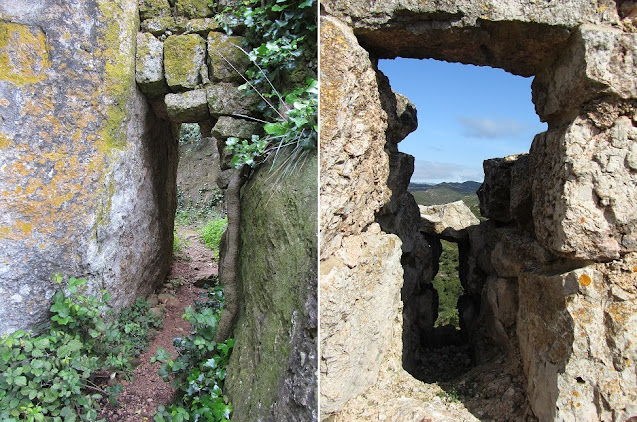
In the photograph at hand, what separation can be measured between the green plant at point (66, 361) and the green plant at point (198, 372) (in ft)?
1.00

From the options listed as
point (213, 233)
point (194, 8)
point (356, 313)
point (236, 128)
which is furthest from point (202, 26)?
point (213, 233)

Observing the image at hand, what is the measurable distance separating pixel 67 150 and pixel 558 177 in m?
2.61

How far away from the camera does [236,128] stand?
284cm

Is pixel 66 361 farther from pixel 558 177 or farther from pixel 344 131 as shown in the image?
pixel 558 177

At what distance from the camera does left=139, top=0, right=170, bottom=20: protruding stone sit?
9.84 ft

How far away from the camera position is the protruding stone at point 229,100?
286 centimetres

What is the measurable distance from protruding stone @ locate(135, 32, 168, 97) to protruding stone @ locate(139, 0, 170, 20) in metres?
0.14

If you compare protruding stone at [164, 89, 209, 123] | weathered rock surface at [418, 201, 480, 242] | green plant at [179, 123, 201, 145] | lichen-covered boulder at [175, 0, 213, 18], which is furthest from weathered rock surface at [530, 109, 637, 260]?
green plant at [179, 123, 201, 145]

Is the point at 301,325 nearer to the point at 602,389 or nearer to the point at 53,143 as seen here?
the point at 602,389

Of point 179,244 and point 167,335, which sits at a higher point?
point 179,244

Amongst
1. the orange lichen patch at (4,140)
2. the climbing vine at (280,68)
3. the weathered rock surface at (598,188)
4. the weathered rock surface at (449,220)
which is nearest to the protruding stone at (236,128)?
the climbing vine at (280,68)

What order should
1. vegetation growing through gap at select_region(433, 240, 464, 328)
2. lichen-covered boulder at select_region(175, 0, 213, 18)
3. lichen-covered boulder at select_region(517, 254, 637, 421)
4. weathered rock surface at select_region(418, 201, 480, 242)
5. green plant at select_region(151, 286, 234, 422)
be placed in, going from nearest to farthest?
lichen-covered boulder at select_region(517, 254, 637, 421) → green plant at select_region(151, 286, 234, 422) → lichen-covered boulder at select_region(175, 0, 213, 18) → weathered rock surface at select_region(418, 201, 480, 242) → vegetation growing through gap at select_region(433, 240, 464, 328)

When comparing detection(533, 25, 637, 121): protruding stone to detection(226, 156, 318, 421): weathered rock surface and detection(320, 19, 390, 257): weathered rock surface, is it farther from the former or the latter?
detection(226, 156, 318, 421): weathered rock surface

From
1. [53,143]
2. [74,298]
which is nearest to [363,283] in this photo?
[74,298]
